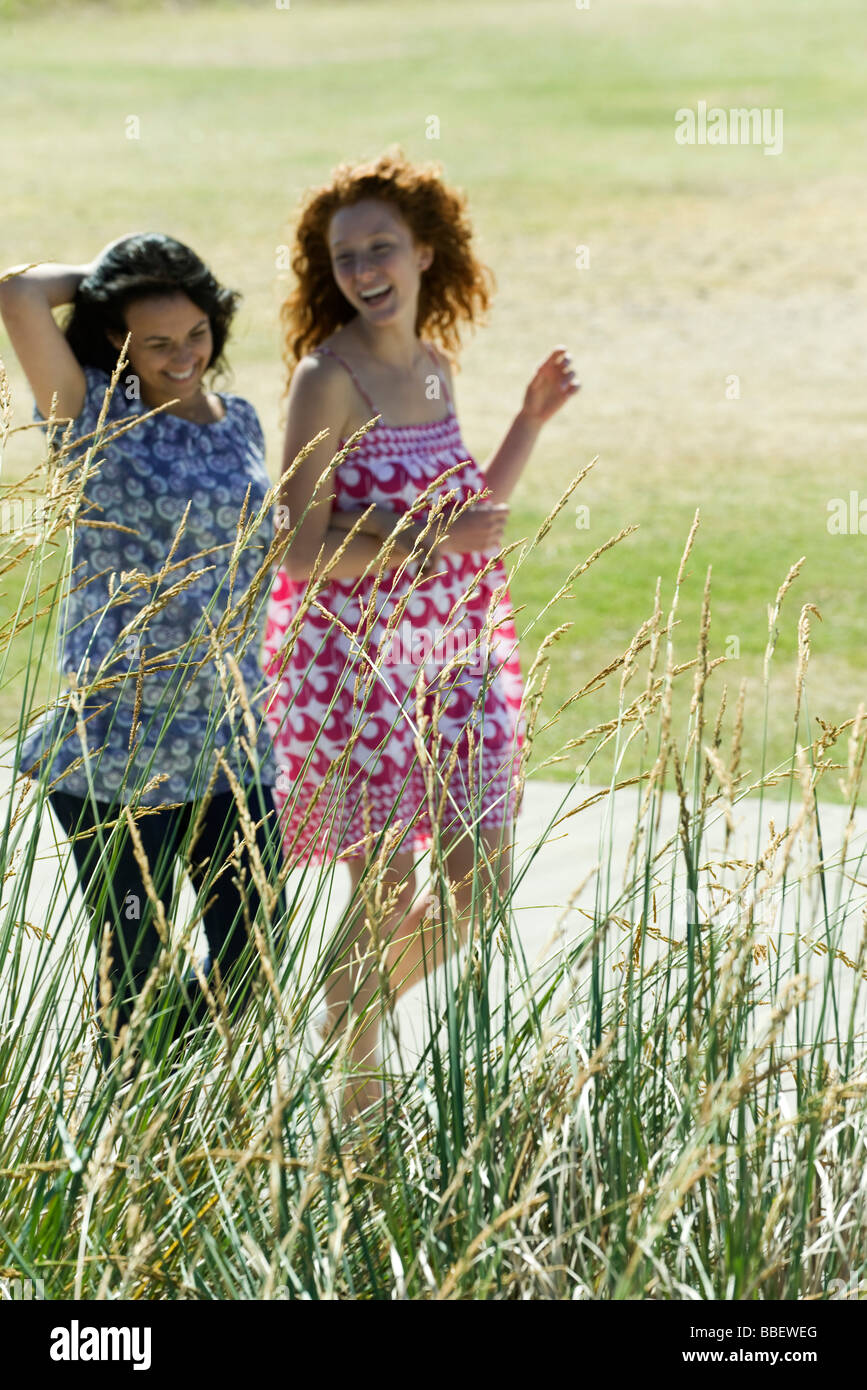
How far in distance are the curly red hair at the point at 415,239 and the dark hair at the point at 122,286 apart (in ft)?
1.49

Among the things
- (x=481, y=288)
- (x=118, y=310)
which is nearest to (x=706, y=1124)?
(x=118, y=310)

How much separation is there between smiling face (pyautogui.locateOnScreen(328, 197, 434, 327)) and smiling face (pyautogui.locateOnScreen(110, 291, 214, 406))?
41 cm

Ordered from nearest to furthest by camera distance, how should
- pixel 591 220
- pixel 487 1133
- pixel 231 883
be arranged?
pixel 487 1133
pixel 231 883
pixel 591 220

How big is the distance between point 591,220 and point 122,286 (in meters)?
19.7

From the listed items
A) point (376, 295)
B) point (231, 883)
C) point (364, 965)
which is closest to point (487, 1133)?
point (364, 965)

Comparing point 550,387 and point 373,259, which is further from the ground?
point 373,259

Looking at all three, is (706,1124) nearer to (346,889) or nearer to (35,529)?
(35,529)

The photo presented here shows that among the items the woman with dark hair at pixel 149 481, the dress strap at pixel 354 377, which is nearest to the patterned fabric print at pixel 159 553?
the woman with dark hair at pixel 149 481

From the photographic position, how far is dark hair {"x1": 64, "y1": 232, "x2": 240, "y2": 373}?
3039 millimetres

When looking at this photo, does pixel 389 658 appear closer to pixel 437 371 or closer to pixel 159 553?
pixel 159 553

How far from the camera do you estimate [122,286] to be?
9.94 ft

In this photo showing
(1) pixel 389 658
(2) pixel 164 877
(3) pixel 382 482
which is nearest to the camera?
(2) pixel 164 877

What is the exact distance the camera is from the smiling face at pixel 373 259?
3.37 metres

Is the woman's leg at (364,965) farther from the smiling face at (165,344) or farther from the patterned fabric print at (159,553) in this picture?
the smiling face at (165,344)
